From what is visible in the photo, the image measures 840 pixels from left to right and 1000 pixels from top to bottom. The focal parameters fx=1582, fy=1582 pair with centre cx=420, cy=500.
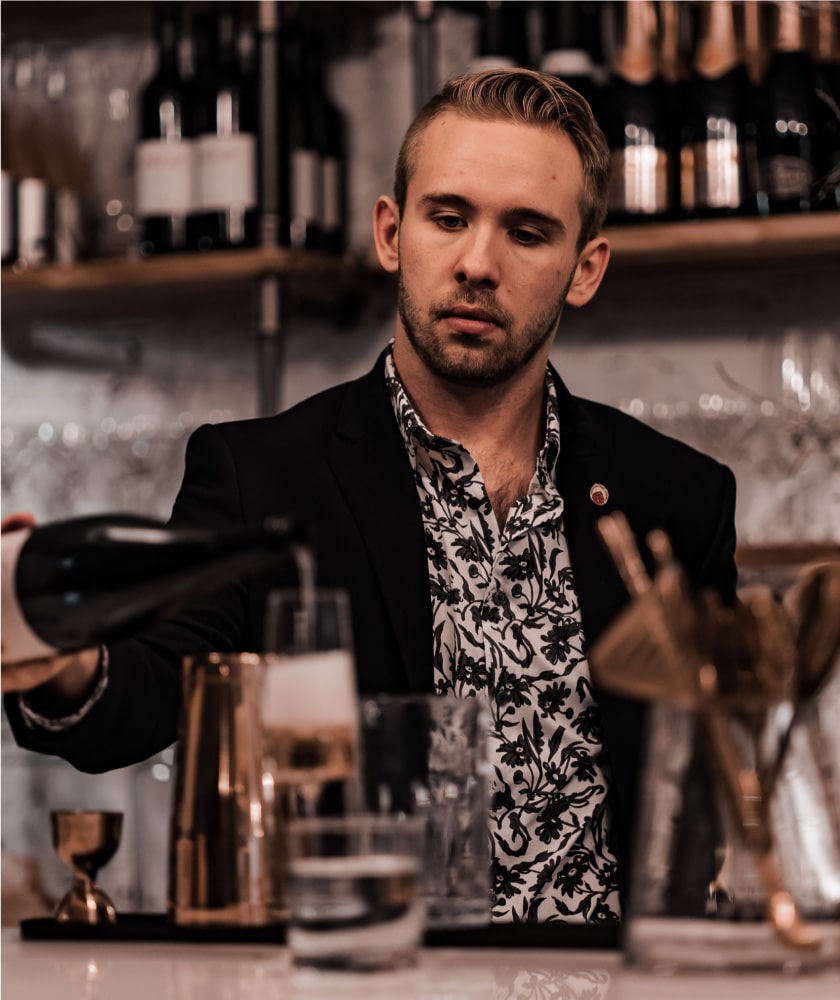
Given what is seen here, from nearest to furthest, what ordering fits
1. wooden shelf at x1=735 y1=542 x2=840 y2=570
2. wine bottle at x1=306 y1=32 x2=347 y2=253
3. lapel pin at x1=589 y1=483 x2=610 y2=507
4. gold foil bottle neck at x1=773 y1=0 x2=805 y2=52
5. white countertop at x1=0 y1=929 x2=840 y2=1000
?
white countertop at x1=0 y1=929 x2=840 y2=1000, lapel pin at x1=589 y1=483 x2=610 y2=507, wooden shelf at x1=735 y1=542 x2=840 y2=570, gold foil bottle neck at x1=773 y1=0 x2=805 y2=52, wine bottle at x1=306 y1=32 x2=347 y2=253

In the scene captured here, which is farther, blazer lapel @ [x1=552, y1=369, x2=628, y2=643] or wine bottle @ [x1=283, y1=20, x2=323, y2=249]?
wine bottle @ [x1=283, y1=20, x2=323, y2=249]

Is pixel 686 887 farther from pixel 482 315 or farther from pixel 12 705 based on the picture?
pixel 482 315

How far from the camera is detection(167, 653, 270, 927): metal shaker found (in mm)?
938

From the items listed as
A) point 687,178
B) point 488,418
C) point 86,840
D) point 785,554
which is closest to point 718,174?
point 687,178

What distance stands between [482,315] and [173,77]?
51.3 inches

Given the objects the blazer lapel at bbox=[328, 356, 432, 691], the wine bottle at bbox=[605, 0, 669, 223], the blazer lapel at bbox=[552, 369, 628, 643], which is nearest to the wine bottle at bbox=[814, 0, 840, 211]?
the wine bottle at bbox=[605, 0, 669, 223]

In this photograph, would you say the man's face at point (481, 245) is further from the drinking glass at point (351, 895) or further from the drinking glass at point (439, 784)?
the drinking glass at point (351, 895)

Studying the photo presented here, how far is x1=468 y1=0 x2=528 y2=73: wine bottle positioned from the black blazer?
3.06ft

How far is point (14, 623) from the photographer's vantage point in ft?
2.90

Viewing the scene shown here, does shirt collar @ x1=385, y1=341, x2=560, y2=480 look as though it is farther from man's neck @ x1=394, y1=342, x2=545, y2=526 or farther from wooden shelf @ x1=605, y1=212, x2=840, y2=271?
Result: wooden shelf @ x1=605, y1=212, x2=840, y2=271

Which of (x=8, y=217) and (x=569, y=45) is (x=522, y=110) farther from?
(x=8, y=217)

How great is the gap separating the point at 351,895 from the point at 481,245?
3.18ft

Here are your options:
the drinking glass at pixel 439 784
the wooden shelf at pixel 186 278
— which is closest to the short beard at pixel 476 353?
the drinking glass at pixel 439 784

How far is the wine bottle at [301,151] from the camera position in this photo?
2.56m
